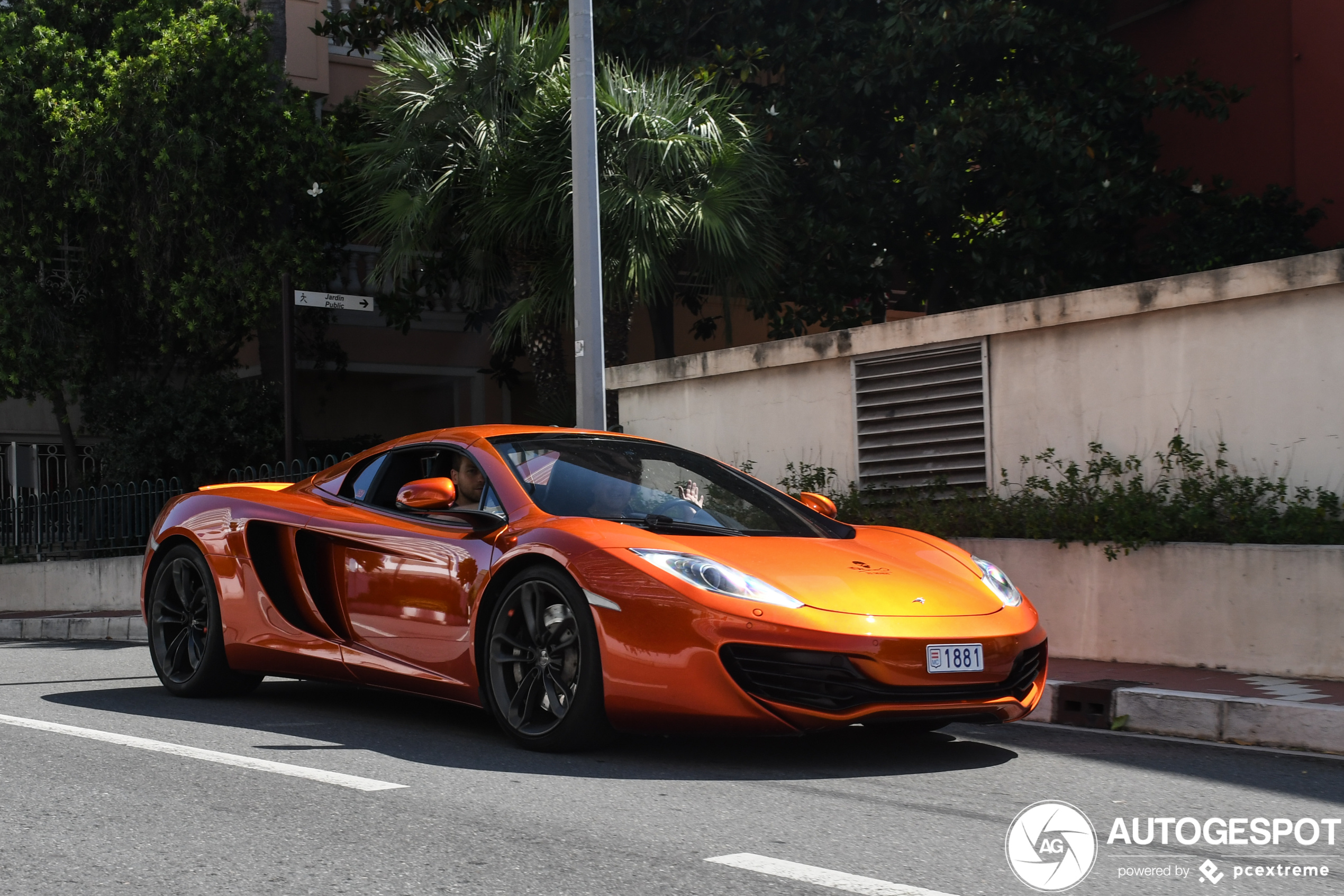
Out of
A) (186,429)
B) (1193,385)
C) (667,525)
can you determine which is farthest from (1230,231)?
(186,429)

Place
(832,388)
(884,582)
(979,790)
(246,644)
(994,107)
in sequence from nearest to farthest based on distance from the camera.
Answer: (979,790) < (884,582) < (246,644) < (832,388) < (994,107)

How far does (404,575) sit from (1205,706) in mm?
3463

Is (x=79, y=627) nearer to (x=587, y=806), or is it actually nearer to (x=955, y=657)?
(x=587, y=806)

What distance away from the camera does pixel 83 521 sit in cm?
1608

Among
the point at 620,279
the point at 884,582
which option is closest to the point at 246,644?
the point at 884,582

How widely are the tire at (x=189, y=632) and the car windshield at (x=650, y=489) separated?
1.88 metres

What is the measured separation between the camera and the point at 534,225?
1288 cm

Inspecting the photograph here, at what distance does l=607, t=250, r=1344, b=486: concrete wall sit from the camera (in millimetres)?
7699

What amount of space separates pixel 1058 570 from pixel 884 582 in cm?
329

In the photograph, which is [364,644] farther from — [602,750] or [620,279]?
[620,279]

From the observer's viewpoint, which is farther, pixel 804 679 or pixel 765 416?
pixel 765 416

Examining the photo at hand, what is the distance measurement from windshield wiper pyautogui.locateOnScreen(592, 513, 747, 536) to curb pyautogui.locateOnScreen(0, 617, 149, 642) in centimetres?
818

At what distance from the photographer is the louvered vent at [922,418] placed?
9594 mm

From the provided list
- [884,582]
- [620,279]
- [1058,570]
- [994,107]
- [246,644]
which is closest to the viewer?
[884,582]
